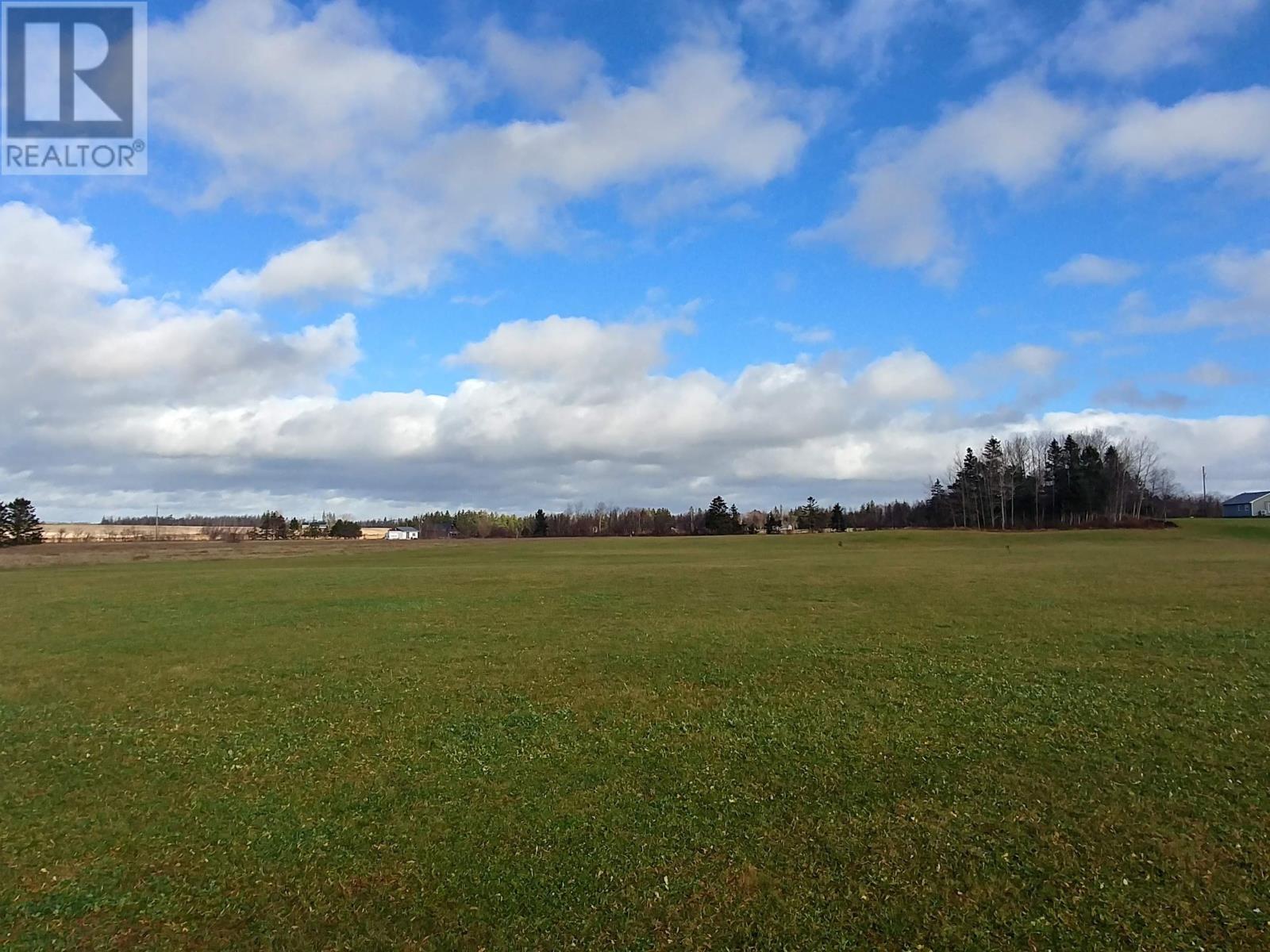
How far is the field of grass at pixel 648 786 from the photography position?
7.14 meters

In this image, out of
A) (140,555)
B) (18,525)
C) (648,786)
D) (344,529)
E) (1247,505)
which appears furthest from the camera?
(344,529)

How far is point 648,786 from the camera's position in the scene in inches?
399

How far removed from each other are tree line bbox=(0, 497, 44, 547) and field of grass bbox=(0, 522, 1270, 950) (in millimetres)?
134190

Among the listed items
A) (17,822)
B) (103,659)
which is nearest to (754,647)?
(17,822)

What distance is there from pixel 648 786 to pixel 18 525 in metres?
158

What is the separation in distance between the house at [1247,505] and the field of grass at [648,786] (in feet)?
581

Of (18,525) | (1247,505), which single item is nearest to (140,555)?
(18,525)

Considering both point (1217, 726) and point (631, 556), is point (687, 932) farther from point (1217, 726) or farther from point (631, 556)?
point (631, 556)

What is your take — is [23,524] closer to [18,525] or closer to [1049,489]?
[18,525]

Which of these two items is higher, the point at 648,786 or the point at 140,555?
the point at 140,555

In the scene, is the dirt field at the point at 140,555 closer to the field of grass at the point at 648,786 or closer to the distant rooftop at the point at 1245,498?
the field of grass at the point at 648,786

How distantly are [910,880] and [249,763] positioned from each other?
30.8 feet

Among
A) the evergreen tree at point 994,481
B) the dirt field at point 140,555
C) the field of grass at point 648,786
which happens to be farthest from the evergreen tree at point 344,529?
the field of grass at point 648,786

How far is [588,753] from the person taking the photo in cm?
1138
